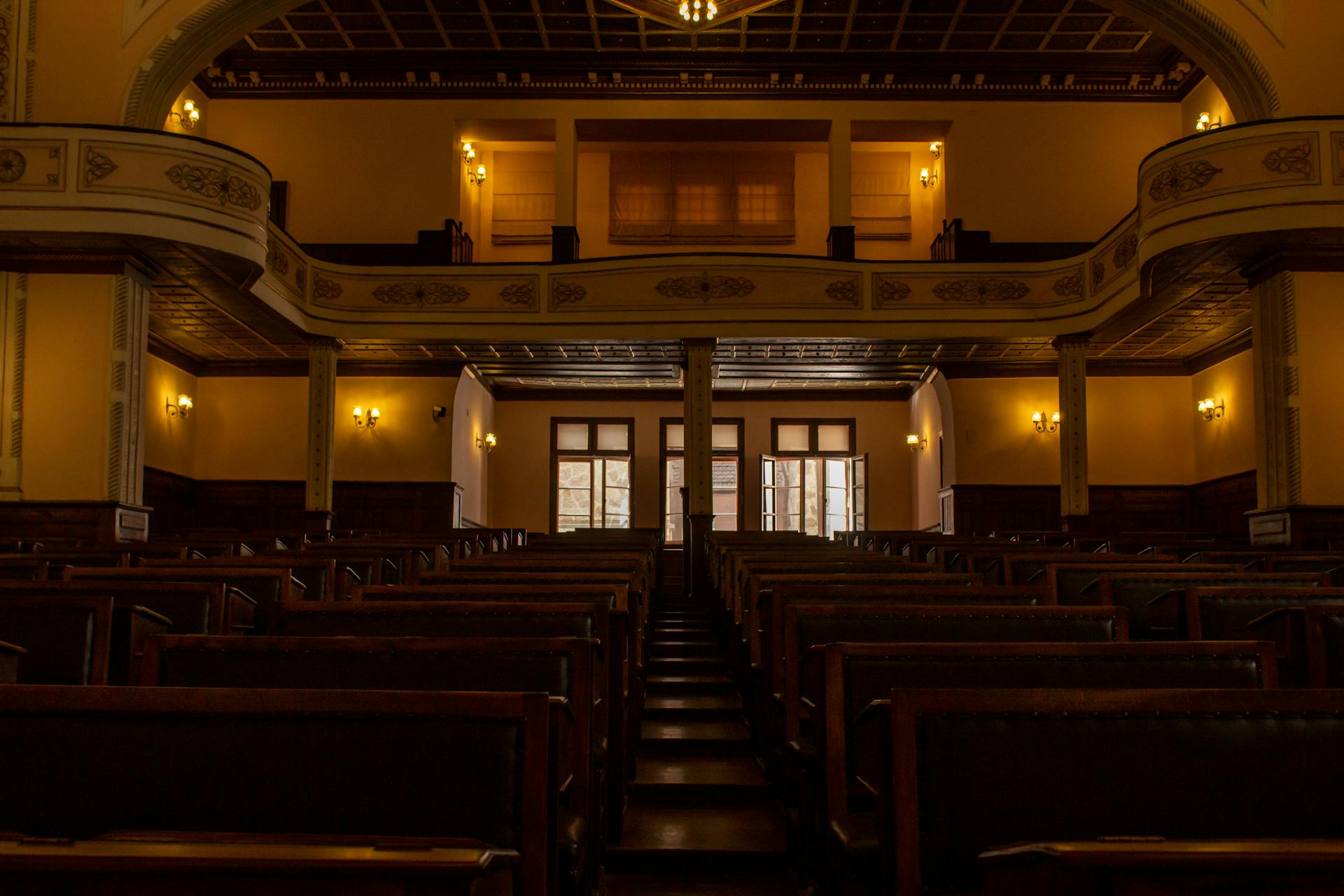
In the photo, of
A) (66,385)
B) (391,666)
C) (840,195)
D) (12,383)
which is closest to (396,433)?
(66,385)

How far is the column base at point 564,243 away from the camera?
13.9 meters

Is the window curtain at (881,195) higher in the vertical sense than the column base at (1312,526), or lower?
higher

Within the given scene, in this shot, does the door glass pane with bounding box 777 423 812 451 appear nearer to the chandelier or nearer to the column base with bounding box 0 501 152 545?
the chandelier

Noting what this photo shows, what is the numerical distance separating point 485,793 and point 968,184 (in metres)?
14.2

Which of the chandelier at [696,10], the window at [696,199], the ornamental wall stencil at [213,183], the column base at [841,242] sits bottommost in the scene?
the ornamental wall stencil at [213,183]

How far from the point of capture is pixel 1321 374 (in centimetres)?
962

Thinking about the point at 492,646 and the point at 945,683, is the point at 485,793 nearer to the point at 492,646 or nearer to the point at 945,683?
the point at 492,646

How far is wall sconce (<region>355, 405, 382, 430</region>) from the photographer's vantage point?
15.3 m

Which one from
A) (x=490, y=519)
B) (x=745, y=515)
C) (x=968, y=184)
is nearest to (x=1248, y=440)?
(x=968, y=184)

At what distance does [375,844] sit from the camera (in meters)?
1.33

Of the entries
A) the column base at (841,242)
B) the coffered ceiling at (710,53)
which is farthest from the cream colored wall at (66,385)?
the column base at (841,242)

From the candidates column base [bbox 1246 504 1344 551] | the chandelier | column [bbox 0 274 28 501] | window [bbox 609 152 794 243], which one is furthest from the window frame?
column [bbox 0 274 28 501]

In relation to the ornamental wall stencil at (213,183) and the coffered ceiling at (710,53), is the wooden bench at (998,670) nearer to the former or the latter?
the ornamental wall stencil at (213,183)

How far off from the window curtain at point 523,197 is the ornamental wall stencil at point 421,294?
12.8 feet
